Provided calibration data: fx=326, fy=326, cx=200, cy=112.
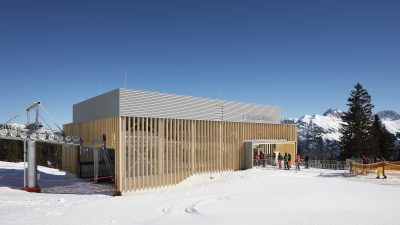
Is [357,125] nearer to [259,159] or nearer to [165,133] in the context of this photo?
[259,159]

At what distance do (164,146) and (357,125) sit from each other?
3445 cm

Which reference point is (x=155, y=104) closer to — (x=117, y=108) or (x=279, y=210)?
(x=117, y=108)

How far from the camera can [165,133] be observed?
2184 centimetres

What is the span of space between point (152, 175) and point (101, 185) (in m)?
4.75

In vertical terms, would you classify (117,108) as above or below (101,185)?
above

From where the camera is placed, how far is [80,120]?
25.8 meters

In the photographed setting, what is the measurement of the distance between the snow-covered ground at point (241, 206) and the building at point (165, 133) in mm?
1975

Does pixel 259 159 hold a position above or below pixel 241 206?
above

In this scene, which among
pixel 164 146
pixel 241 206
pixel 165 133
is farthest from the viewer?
pixel 165 133

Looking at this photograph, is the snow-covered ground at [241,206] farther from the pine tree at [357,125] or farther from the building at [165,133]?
the pine tree at [357,125]

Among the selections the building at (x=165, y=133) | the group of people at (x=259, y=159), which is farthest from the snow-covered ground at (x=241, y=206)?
the group of people at (x=259, y=159)

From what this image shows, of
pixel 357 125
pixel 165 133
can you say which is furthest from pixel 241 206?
pixel 357 125

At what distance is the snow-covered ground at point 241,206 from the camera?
10.7m

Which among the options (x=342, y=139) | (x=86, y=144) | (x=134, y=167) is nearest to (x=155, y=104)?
(x=134, y=167)
